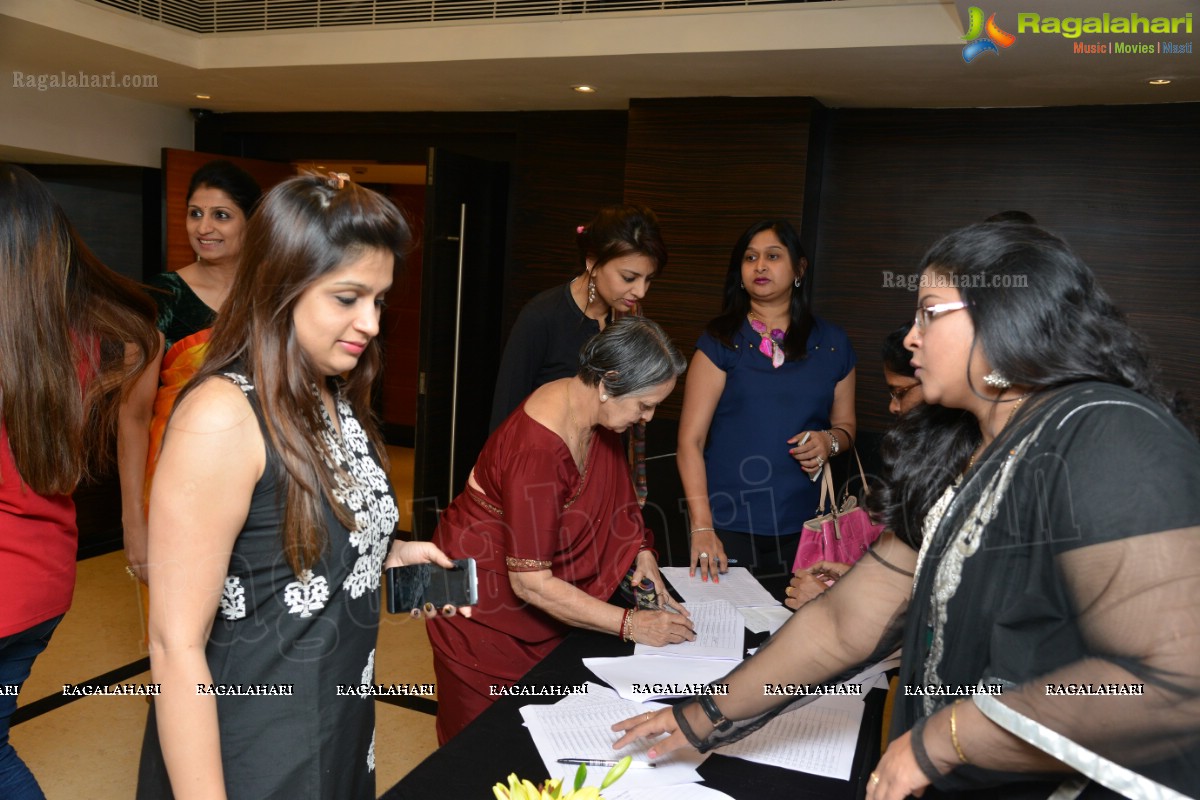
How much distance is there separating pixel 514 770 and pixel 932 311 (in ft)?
3.01

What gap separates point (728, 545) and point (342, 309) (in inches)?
71.3

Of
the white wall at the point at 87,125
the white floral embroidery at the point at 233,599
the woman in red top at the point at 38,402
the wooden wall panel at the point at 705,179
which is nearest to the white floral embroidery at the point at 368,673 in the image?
the white floral embroidery at the point at 233,599

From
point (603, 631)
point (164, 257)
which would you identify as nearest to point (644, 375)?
point (603, 631)

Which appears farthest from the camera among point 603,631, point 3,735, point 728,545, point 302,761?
point 728,545

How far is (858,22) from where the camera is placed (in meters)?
3.14

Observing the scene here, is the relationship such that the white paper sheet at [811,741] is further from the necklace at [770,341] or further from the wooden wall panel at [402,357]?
the wooden wall panel at [402,357]

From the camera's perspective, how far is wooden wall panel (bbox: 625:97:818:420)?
13.4ft

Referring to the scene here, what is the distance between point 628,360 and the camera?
2.04 metres

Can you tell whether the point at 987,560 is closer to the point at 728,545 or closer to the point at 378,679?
the point at 728,545

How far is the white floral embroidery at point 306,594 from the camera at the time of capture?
1.29 meters

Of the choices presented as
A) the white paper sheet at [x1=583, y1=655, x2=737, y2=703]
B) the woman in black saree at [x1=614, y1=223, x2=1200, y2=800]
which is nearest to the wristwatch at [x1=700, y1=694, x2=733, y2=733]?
the woman in black saree at [x1=614, y1=223, x2=1200, y2=800]

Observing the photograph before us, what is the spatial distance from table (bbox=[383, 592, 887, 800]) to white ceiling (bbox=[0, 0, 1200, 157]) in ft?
7.51

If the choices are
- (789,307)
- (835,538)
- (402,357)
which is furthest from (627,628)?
(402,357)

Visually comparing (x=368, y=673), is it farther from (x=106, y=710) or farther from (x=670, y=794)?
(x=106, y=710)
